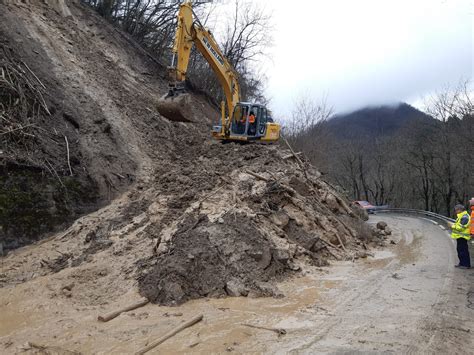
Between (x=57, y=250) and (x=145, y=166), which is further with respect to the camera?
(x=145, y=166)

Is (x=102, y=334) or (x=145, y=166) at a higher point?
(x=145, y=166)

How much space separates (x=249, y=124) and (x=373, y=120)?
40465 millimetres

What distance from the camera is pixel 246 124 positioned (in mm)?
14555

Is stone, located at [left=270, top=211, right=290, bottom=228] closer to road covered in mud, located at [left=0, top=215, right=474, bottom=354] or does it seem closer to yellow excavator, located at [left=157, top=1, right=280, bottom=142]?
road covered in mud, located at [left=0, top=215, right=474, bottom=354]

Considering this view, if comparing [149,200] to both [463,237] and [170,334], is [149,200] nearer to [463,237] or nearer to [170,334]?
[170,334]

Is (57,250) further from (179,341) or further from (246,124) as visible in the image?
(246,124)

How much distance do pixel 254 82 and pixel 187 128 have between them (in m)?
13.3

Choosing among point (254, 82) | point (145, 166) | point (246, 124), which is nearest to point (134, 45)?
point (246, 124)

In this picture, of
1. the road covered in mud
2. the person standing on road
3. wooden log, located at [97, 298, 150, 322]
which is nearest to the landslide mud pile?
wooden log, located at [97, 298, 150, 322]

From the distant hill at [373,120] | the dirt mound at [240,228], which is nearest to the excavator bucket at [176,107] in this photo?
the dirt mound at [240,228]

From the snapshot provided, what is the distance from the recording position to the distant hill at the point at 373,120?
1848 inches

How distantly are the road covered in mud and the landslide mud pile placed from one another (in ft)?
1.45

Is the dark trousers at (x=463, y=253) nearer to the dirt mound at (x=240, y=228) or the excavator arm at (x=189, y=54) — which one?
the dirt mound at (x=240, y=228)

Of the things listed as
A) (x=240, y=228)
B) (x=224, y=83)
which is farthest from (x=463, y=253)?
(x=224, y=83)
